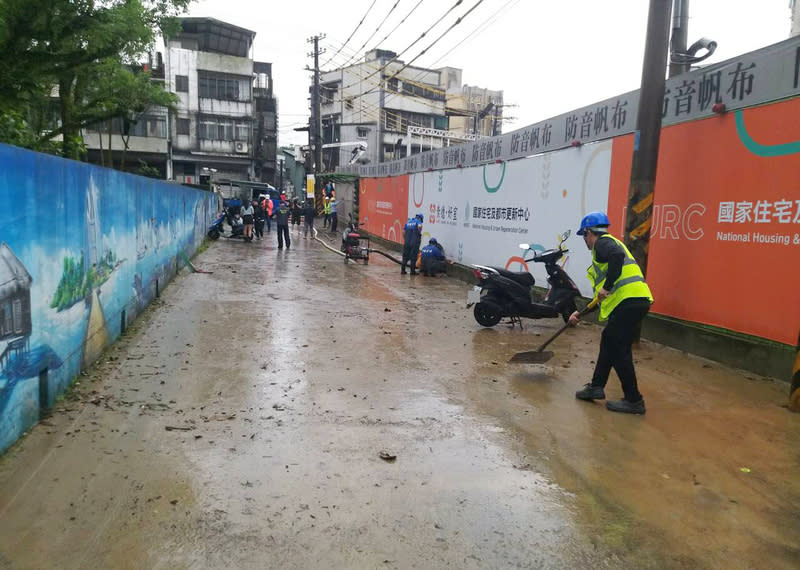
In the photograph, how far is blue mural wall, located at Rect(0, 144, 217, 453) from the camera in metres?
3.84

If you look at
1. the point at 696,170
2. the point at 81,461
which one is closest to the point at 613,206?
the point at 696,170

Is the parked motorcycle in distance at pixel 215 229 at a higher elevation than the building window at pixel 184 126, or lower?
lower

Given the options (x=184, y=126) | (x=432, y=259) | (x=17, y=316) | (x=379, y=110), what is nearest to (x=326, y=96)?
(x=379, y=110)

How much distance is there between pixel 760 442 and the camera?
4.57 m

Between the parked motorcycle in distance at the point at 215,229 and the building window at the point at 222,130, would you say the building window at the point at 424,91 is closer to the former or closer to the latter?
the building window at the point at 222,130

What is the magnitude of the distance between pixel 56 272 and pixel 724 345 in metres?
6.96

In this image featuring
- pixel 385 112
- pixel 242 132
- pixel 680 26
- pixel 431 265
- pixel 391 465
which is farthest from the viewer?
pixel 385 112

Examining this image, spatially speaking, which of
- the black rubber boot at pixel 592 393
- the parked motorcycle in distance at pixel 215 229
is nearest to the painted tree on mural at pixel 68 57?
the parked motorcycle in distance at pixel 215 229

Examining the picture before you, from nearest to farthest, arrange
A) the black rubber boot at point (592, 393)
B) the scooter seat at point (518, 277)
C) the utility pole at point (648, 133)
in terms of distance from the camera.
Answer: the black rubber boot at point (592, 393), the utility pole at point (648, 133), the scooter seat at point (518, 277)

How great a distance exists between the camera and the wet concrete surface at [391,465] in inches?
117

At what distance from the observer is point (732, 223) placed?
685cm

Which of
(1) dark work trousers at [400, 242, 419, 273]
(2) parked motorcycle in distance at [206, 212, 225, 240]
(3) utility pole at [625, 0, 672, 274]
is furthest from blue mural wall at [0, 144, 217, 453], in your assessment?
(2) parked motorcycle in distance at [206, 212, 225, 240]

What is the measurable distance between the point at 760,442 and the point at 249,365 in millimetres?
4738

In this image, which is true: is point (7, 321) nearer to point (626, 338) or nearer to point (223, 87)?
point (626, 338)
